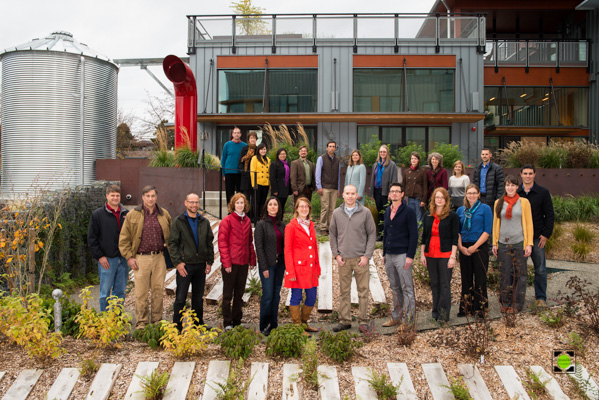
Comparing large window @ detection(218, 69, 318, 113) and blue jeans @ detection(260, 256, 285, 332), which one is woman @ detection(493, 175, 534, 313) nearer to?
blue jeans @ detection(260, 256, 285, 332)

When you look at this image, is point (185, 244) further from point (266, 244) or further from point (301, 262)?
point (301, 262)

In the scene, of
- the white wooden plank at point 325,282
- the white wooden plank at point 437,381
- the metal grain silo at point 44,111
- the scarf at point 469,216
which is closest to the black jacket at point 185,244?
the white wooden plank at point 325,282

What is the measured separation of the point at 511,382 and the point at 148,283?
412 centimetres

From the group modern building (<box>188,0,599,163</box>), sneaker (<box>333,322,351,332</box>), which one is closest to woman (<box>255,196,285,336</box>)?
sneaker (<box>333,322,351,332</box>)

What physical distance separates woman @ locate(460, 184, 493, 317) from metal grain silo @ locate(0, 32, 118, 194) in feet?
32.8

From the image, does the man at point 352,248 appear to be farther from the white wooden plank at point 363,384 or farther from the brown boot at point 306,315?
the white wooden plank at point 363,384

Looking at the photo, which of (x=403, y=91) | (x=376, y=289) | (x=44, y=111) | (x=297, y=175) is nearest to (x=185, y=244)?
(x=376, y=289)

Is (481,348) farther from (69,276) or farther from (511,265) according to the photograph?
(69,276)

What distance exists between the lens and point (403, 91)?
55.1ft

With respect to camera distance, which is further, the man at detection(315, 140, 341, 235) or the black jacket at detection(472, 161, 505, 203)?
the man at detection(315, 140, 341, 235)

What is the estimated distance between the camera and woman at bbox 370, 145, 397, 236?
8.62 m

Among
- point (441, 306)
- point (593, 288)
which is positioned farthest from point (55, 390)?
point (593, 288)

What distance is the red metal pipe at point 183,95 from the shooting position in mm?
12461

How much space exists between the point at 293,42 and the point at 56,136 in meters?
8.41
